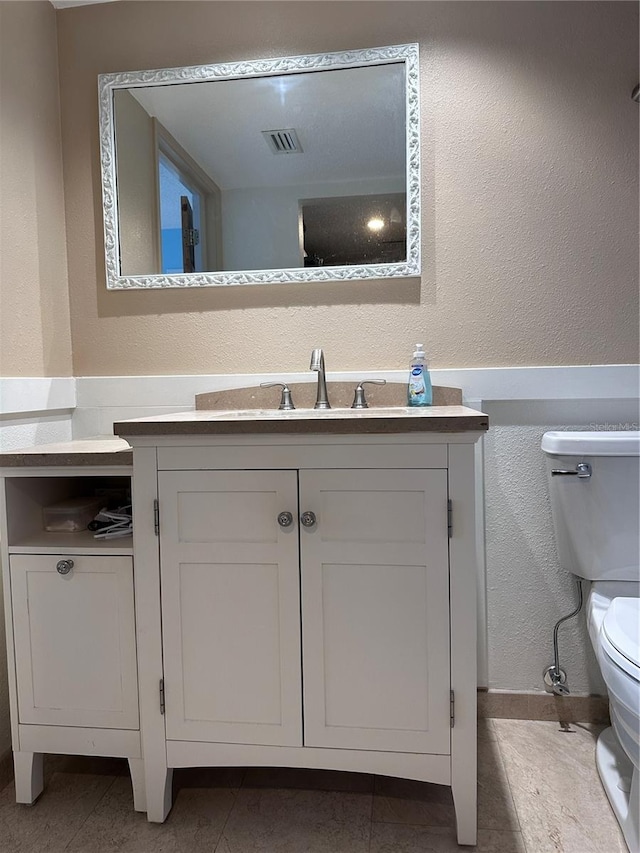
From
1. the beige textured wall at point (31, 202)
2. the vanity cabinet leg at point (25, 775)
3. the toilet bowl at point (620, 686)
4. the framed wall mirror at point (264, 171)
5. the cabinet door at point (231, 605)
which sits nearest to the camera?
the toilet bowl at point (620, 686)

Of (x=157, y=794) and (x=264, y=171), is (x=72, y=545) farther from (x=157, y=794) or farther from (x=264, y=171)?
(x=264, y=171)

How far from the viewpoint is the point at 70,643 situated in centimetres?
127

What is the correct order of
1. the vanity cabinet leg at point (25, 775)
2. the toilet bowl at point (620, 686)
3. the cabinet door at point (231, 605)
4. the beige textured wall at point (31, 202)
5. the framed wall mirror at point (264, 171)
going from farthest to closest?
1. the framed wall mirror at point (264, 171)
2. the beige textured wall at point (31, 202)
3. the vanity cabinet leg at point (25, 775)
4. the cabinet door at point (231, 605)
5. the toilet bowl at point (620, 686)

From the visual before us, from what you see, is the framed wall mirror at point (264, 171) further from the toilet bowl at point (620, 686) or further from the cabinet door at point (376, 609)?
the toilet bowl at point (620, 686)

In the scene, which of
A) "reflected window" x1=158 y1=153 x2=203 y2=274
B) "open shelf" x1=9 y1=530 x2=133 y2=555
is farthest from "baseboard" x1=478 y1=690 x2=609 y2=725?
"reflected window" x1=158 y1=153 x2=203 y2=274

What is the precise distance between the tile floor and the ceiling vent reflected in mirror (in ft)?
5.30

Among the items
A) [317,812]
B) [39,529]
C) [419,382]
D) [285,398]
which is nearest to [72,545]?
[39,529]

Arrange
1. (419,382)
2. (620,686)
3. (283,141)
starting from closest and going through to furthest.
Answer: (620,686)
(419,382)
(283,141)

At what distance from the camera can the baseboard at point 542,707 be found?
160 cm

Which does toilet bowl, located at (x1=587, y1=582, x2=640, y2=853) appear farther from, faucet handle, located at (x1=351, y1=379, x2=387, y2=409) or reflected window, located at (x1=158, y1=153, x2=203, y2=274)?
reflected window, located at (x1=158, y1=153, x2=203, y2=274)

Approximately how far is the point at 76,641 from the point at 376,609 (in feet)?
2.12

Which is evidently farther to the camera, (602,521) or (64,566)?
(602,521)

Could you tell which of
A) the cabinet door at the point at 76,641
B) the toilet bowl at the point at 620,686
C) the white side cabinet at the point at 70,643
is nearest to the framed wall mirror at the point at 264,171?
the white side cabinet at the point at 70,643

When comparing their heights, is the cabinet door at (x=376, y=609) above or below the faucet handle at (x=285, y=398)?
below
